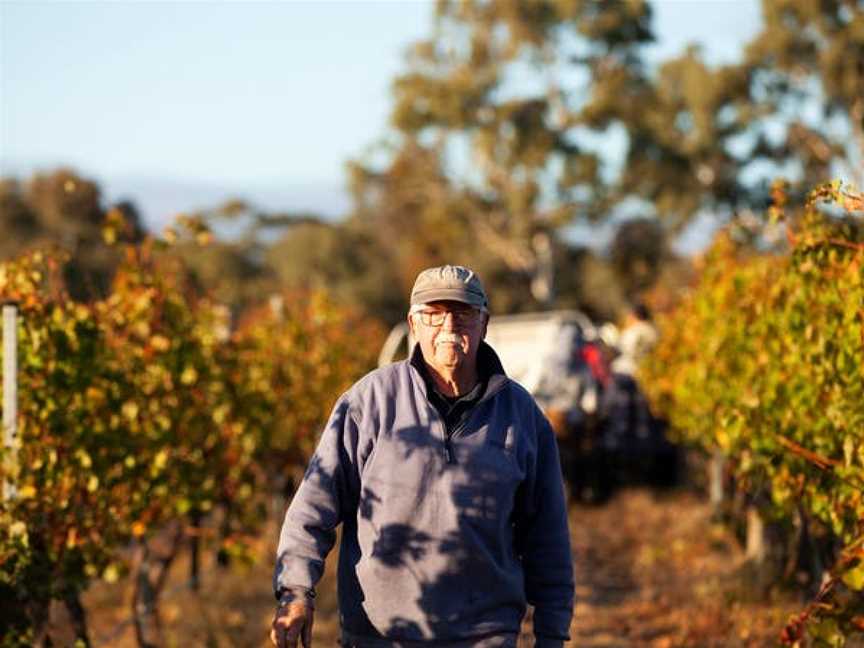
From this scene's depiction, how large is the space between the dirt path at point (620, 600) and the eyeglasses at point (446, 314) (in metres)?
3.27

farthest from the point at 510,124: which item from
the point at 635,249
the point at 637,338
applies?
the point at 637,338

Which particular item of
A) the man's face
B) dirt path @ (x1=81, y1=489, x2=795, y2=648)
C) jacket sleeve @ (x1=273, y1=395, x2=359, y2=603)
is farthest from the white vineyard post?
the man's face

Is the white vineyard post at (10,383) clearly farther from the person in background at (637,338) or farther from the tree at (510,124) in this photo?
the tree at (510,124)

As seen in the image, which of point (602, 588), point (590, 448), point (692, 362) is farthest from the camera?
point (590, 448)

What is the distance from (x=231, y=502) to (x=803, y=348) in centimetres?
400

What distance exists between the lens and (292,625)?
157 inches

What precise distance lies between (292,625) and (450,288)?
0.90 metres

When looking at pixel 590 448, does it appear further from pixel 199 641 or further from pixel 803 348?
pixel 803 348

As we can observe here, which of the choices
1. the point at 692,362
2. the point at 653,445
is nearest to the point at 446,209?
the point at 653,445

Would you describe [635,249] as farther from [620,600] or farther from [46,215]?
[620,600]

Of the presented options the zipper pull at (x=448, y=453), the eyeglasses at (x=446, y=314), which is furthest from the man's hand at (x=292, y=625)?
the eyeglasses at (x=446, y=314)

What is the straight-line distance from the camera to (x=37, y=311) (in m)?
6.77

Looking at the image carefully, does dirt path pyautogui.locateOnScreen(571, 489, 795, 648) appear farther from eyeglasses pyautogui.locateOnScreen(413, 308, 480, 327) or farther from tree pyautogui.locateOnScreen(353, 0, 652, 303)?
tree pyautogui.locateOnScreen(353, 0, 652, 303)

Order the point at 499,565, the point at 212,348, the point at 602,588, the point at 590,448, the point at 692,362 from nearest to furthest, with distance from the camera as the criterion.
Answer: the point at 499,565 < the point at 212,348 < the point at 602,588 < the point at 692,362 < the point at 590,448
